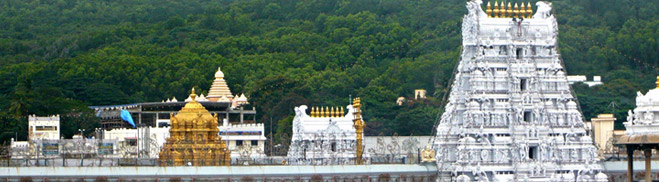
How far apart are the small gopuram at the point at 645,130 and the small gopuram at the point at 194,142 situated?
17.8 m

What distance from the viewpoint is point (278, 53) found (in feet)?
504

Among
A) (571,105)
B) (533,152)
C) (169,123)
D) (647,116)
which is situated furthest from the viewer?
(169,123)

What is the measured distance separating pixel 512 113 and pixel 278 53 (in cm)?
7988

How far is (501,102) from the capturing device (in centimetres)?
7512

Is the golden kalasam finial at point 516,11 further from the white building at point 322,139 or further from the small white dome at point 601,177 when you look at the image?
the white building at point 322,139

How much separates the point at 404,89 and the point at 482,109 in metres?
65.3

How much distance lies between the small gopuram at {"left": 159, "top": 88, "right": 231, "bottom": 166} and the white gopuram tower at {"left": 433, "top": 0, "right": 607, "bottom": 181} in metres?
11.3

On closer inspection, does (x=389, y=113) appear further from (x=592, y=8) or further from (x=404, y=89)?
(x=592, y=8)

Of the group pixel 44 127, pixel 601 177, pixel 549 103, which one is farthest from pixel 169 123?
pixel 601 177

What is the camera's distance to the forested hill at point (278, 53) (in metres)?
126

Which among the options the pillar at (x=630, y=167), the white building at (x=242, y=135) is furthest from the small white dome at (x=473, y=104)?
the white building at (x=242, y=135)

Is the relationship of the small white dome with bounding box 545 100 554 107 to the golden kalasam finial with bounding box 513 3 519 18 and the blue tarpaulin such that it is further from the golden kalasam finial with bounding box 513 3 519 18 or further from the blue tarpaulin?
the blue tarpaulin

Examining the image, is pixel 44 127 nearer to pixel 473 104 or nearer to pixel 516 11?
pixel 473 104

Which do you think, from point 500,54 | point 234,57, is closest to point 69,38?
point 234,57
